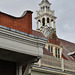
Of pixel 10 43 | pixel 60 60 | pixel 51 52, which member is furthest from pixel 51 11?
pixel 10 43

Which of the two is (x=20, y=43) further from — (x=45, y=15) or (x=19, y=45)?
(x=45, y=15)

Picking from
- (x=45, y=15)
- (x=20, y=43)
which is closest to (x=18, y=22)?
(x=20, y=43)

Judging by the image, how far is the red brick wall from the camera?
11594 mm

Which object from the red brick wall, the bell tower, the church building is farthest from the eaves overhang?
the bell tower

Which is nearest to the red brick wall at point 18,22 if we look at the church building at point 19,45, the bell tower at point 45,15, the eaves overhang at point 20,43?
the church building at point 19,45

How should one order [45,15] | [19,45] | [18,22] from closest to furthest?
[19,45] < [18,22] < [45,15]

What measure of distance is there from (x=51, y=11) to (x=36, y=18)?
8.33 feet

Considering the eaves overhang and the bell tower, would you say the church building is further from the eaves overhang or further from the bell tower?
the bell tower

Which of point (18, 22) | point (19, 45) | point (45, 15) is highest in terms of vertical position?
point (45, 15)

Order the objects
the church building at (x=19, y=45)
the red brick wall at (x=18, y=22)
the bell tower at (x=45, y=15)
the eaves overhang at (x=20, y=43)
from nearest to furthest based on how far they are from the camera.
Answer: the eaves overhang at (x=20, y=43) → the church building at (x=19, y=45) → the red brick wall at (x=18, y=22) → the bell tower at (x=45, y=15)

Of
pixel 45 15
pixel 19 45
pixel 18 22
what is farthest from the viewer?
pixel 45 15

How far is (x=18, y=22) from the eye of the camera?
40.6 ft

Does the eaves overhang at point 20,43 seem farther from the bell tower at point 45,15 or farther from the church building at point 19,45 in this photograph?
the bell tower at point 45,15

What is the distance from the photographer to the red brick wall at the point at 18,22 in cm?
1159
